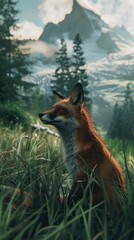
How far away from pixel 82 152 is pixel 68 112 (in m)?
0.71

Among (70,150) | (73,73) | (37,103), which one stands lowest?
(37,103)

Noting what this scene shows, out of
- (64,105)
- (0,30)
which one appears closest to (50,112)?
(64,105)

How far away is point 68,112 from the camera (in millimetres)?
5590

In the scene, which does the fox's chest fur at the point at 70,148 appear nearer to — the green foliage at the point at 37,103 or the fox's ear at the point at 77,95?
the fox's ear at the point at 77,95

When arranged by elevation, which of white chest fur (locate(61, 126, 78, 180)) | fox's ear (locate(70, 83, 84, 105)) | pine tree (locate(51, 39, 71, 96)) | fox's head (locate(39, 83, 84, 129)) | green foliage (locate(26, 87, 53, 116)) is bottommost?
green foliage (locate(26, 87, 53, 116))

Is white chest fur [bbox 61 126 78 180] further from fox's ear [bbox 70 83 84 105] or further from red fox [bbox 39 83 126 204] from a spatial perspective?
fox's ear [bbox 70 83 84 105]

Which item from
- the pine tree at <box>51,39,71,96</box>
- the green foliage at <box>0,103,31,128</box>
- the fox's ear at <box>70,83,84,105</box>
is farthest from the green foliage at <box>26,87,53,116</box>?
the fox's ear at <box>70,83,84,105</box>

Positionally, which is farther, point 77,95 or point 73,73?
point 73,73

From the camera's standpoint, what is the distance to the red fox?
180 inches

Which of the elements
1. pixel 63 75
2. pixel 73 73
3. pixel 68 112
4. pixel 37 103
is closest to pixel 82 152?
pixel 68 112

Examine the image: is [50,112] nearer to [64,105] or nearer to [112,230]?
[64,105]

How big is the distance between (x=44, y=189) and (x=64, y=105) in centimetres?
134

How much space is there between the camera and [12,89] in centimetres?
5122

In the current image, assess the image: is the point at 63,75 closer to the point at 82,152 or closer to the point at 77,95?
the point at 77,95
